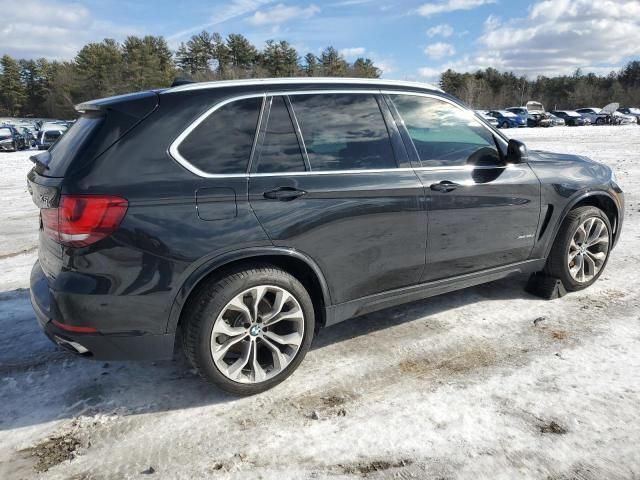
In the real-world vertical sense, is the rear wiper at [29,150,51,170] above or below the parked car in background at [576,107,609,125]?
below

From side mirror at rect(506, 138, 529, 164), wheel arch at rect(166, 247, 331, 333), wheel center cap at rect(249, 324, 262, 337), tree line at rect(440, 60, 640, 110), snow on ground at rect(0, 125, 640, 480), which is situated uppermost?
tree line at rect(440, 60, 640, 110)

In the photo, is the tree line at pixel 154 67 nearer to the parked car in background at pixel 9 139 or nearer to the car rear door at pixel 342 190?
the parked car in background at pixel 9 139

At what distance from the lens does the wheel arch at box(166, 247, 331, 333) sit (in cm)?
269

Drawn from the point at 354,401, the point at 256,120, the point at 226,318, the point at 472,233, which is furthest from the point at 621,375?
the point at 256,120

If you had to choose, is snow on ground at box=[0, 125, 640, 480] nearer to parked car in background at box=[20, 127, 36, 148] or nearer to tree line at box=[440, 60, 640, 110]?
parked car in background at box=[20, 127, 36, 148]

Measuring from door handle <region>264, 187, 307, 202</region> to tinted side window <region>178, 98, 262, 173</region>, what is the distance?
0.69 feet

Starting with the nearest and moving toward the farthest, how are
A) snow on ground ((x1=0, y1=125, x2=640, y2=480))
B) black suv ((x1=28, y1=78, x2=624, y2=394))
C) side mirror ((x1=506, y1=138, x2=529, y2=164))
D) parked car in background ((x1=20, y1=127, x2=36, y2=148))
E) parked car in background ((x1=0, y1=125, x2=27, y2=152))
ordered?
snow on ground ((x1=0, y1=125, x2=640, y2=480)), black suv ((x1=28, y1=78, x2=624, y2=394)), side mirror ((x1=506, y1=138, x2=529, y2=164)), parked car in background ((x1=0, y1=125, x2=27, y2=152)), parked car in background ((x1=20, y1=127, x2=36, y2=148))

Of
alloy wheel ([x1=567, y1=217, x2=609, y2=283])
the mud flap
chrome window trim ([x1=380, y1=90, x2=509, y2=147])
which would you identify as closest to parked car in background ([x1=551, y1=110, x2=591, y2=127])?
alloy wheel ([x1=567, y1=217, x2=609, y2=283])

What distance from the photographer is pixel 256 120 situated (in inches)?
116

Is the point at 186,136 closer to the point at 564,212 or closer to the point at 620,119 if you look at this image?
the point at 564,212

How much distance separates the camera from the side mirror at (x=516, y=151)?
3.80 meters

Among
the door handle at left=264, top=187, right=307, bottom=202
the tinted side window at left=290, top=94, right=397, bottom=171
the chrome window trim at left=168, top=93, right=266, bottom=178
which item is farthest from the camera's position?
the tinted side window at left=290, top=94, right=397, bottom=171

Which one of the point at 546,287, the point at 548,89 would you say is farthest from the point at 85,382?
the point at 548,89

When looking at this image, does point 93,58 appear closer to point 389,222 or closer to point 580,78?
point 389,222
